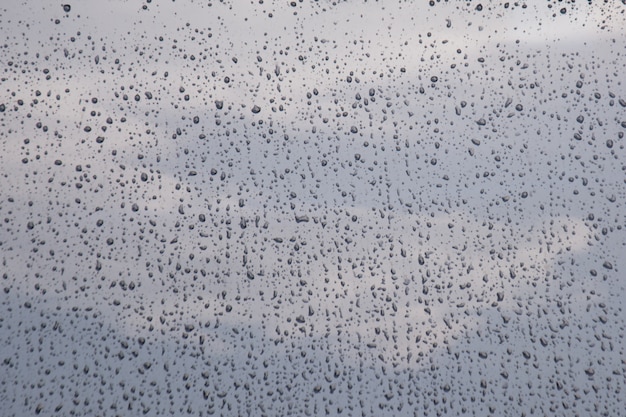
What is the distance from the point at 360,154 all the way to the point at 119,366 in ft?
2.53

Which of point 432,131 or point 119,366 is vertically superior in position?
point 432,131

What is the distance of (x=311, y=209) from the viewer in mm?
1412

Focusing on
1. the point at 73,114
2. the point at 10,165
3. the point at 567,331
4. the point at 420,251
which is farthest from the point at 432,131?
the point at 10,165

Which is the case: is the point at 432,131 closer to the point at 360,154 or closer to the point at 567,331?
the point at 360,154

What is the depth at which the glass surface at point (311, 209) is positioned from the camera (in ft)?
4.24

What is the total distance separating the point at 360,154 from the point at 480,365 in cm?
59

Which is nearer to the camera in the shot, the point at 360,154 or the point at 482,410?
the point at 482,410

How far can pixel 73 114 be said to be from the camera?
1.42 metres

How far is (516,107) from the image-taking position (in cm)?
147

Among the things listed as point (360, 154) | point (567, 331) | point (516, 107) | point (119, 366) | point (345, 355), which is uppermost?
point (516, 107)

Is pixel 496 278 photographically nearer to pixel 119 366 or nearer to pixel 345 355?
pixel 345 355

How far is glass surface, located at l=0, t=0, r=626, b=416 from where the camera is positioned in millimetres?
1293

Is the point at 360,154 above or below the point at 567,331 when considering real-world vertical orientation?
above

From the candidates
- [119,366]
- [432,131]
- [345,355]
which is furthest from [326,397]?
[432,131]
